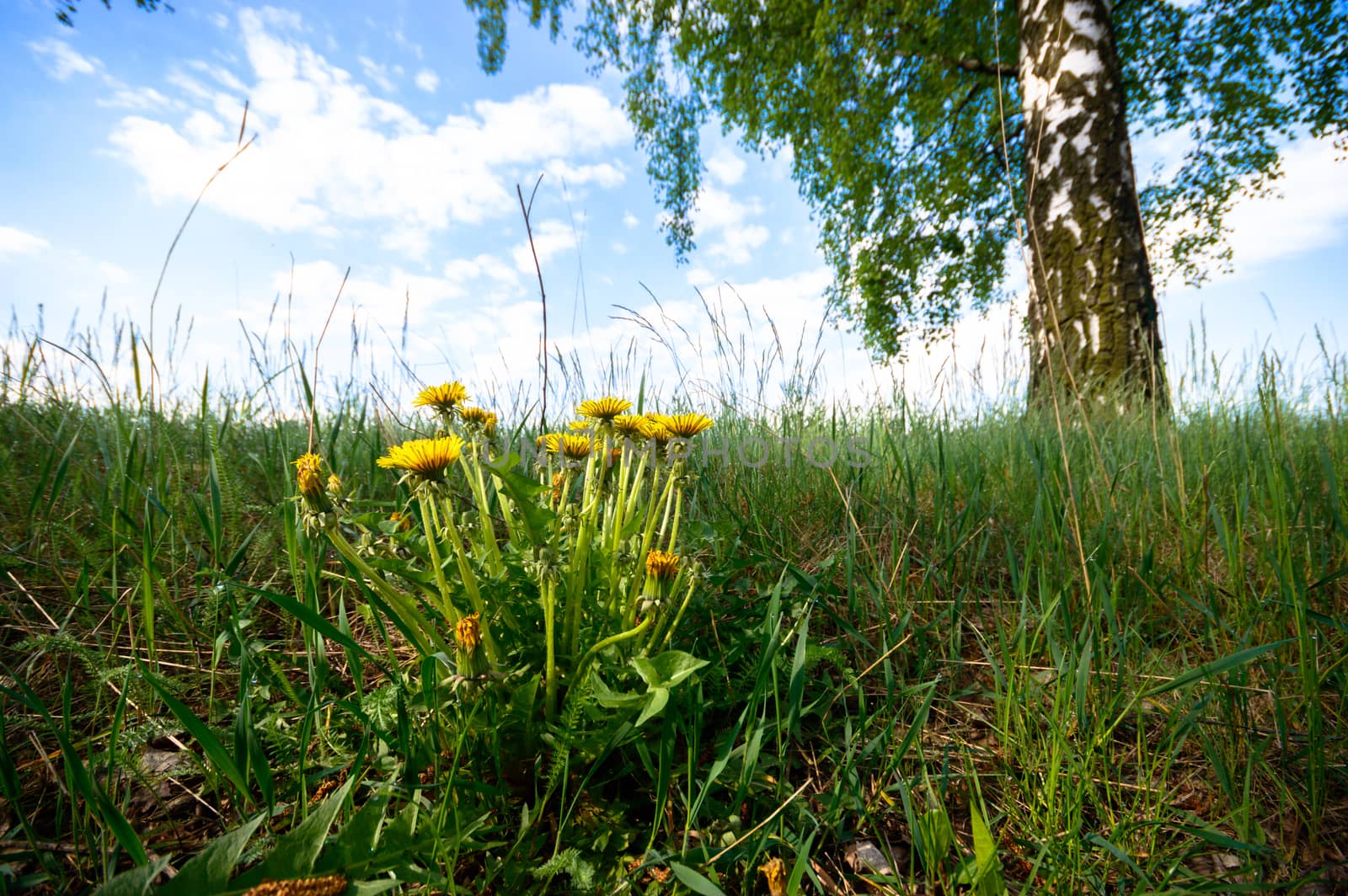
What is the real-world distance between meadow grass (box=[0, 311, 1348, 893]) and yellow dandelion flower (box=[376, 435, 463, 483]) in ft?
0.88

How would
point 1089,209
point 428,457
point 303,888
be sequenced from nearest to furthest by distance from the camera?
point 303,888 → point 428,457 → point 1089,209

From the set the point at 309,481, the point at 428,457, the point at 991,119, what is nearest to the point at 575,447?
the point at 428,457

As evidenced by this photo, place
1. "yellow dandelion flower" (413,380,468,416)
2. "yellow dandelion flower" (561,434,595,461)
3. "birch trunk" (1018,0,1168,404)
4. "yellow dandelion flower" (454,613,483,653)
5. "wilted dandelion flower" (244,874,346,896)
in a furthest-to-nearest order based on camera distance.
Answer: "birch trunk" (1018,0,1168,404) < "yellow dandelion flower" (561,434,595,461) < "yellow dandelion flower" (413,380,468,416) < "yellow dandelion flower" (454,613,483,653) < "wilted dandelion flower" (244,874,346,896)

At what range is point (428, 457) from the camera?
91 centimetres

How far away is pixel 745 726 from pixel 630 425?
62 centimetres

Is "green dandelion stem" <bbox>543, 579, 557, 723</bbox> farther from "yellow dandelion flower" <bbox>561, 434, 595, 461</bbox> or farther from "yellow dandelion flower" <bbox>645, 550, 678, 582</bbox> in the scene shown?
"yellow dandelion flower" <bbox>561, 434, 595, 461</bbox>

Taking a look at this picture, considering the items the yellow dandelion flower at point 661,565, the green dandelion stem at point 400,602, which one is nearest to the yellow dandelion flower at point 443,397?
the green dandelion stem at point 400,602

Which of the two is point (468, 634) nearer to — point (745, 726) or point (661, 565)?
point (661, 565)

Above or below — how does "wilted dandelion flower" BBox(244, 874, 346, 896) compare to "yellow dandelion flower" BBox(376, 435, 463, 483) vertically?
below

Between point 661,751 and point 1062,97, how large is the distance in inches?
206

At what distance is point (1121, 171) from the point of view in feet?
12.6

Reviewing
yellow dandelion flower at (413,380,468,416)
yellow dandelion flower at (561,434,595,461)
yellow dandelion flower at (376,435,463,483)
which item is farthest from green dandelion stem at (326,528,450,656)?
yellow dandelion flower at (561,434,595,461)

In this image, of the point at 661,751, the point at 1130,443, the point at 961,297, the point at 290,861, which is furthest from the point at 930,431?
the point at 961,297

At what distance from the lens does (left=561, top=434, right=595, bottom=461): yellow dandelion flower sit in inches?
49.2
